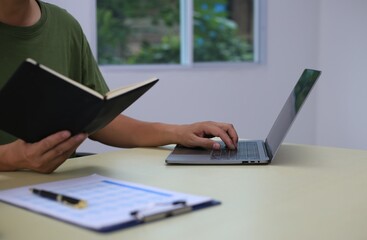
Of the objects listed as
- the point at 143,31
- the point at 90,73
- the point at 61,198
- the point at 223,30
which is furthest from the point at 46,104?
the point at 223,30

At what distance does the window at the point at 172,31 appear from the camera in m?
3.18

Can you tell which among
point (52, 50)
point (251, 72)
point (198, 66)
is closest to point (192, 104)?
point (198, 66)

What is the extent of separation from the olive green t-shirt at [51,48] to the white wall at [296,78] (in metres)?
1.60

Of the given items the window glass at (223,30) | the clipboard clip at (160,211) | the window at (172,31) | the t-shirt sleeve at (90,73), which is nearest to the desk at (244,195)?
the clipboard clip at (160,211)

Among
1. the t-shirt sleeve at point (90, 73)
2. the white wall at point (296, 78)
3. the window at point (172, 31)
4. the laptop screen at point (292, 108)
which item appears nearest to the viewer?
the laptop screen at point (292, 108)

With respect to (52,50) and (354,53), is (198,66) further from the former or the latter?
(52,50)

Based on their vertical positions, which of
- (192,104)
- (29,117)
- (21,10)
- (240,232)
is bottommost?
(192,104)

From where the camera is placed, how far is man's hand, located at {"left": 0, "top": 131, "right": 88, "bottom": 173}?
101 centimetres

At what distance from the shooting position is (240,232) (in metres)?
0.75

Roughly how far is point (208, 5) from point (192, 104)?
0.76m

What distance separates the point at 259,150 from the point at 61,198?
67cm

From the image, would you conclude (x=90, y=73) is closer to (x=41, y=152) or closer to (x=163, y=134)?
(x=163, y=134)

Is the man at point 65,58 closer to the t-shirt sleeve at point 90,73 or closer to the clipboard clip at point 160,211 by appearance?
the t-shirt sleeve at point 90,73

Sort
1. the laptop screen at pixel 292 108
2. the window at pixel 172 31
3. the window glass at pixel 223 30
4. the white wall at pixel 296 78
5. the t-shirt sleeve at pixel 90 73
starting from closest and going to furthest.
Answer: the laptop screen at pixel 292 108 < the t-shirt sleeve at pixel 90 73 < the window at pixel 172 31 < the white wall at pixel 296 78 < the window glass at pixel 223 30
